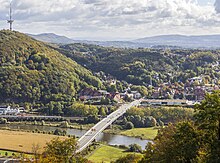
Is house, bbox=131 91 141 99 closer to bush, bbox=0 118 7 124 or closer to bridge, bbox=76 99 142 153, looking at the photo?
bridge, bbox=76 99 142 153

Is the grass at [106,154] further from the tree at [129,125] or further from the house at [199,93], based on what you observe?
the house at [199,93]

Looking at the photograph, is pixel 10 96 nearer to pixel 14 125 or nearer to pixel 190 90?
pixel 14 125

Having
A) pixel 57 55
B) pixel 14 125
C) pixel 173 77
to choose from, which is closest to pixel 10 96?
pixel 14 125

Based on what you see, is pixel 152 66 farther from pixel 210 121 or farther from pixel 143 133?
pixel 210 121

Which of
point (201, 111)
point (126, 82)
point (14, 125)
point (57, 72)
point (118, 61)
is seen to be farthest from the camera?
point (118, 61)

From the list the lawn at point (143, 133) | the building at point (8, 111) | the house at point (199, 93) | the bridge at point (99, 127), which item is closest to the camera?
the bridge at point (99, 127)

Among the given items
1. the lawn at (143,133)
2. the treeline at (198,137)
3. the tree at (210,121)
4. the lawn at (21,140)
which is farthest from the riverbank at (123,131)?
the tree at (210,121)
